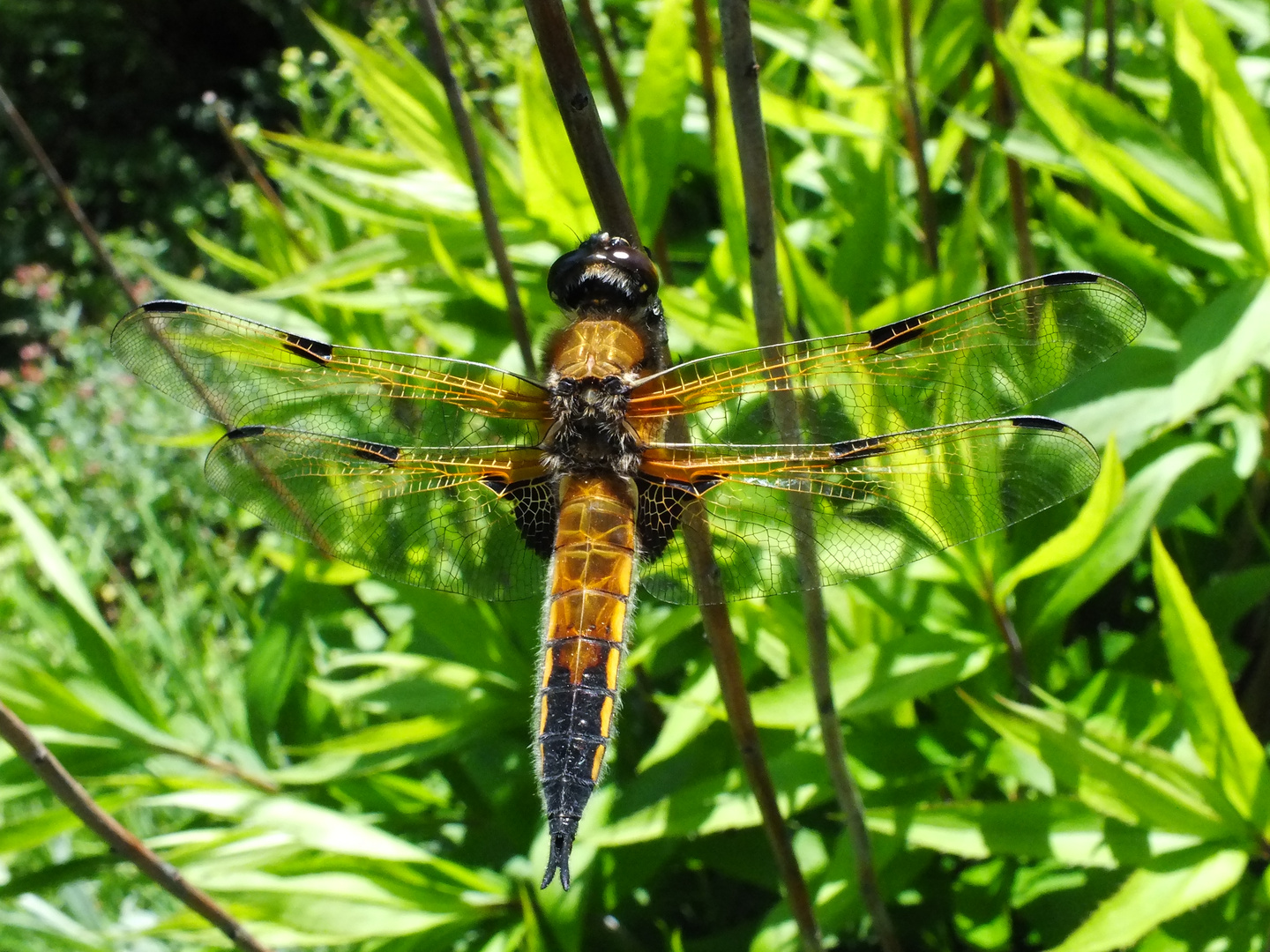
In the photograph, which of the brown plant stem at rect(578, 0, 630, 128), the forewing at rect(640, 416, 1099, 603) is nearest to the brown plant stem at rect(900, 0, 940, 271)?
the brown plant stem at rect(578, 0, 630, 128)

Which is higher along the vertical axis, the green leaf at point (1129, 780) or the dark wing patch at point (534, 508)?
the dark wing patch at point (534, 508)

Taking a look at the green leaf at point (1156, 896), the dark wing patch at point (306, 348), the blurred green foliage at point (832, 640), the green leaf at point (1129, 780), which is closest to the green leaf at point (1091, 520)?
the blurred green foliage at point (832, 640)

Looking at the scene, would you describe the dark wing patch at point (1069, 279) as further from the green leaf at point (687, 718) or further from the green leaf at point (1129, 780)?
the green leaf at point (687, 718)

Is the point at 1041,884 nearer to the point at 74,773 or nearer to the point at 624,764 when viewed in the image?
the point at 624,764

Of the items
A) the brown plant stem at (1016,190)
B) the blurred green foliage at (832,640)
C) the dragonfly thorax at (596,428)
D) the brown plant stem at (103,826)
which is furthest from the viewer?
the brown plant stem at (1016,190)

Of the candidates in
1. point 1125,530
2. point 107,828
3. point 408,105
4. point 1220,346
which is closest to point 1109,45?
point 1220,346

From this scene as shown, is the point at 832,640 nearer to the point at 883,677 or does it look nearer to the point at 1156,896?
the point at 883,677
